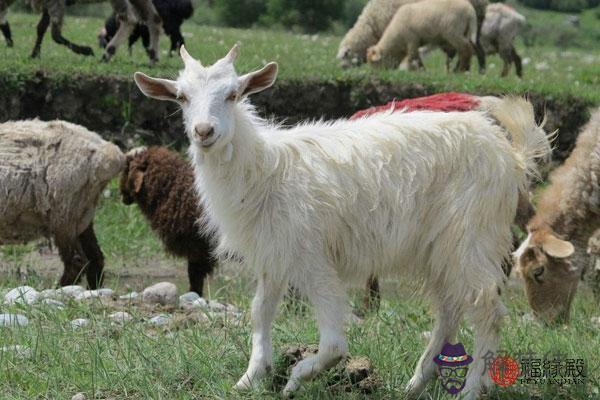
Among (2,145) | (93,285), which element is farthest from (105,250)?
(2,145)

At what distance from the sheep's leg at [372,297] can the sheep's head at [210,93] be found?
6.63 feet

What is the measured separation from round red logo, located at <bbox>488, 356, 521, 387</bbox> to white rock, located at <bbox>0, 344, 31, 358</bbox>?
2254mm

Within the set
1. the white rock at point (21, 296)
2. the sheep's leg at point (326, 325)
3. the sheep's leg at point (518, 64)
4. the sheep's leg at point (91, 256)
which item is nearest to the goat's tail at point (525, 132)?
the sheep's leg at point (326, 325)

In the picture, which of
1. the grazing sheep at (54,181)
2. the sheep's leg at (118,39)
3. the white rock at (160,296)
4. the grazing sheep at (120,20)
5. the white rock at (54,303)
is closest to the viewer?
the white rock at (54,303)

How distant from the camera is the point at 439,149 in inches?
203

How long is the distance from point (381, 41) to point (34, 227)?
8.62 meters

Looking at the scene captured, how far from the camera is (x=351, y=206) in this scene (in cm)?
507

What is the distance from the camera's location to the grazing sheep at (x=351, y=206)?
4992 millimetres

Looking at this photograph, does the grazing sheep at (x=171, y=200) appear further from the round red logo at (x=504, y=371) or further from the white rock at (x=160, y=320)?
the round red logo at (x=504, y=371)

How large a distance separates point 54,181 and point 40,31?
555cm

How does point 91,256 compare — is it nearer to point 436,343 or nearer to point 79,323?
point 79,323

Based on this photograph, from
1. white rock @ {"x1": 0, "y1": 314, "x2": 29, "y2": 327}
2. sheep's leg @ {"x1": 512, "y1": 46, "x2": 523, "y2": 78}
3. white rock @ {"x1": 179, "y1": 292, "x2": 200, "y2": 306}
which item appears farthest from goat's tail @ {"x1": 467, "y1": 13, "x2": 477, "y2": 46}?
white rock @ {"x1": 0, "y1": 314, "x2": 29, "y2": 327}

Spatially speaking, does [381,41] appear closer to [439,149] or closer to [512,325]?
[512,325]

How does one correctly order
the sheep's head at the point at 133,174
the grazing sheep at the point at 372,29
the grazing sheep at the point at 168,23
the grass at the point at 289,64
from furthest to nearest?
the grazing sheep at the point at 372,29 < the grazing sheep at the point at 168,23 < the grass at the point at 289,64 < the sheep's head at the point at 133,174
